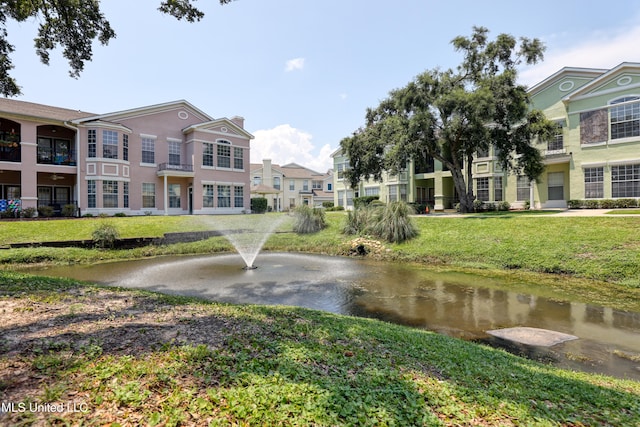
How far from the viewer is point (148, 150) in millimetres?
26750

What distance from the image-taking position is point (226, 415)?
251cm

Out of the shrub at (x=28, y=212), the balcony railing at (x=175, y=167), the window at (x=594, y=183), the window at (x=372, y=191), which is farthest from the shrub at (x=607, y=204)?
the shrub at (x=28, y=212)

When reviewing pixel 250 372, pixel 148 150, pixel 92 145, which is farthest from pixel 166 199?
pixel 250 372

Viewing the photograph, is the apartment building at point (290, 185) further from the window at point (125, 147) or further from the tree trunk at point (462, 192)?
the tree trunk at point (462, 192)

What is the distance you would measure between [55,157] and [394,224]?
2536 cm

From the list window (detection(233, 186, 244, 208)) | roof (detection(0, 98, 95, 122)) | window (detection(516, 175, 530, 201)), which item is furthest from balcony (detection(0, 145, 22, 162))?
window (detection(516, 175, 530, 201))

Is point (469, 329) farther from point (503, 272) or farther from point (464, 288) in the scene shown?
point (503, 272)

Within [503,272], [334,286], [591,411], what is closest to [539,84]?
[503,272]

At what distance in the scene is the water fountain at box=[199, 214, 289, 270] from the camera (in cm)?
1690

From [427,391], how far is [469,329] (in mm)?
4093

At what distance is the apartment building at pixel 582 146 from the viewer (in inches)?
850

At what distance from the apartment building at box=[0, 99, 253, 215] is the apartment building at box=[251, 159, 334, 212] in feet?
48.0

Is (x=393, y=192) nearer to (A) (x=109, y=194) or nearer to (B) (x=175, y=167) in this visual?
(B) (x=175, y=167)

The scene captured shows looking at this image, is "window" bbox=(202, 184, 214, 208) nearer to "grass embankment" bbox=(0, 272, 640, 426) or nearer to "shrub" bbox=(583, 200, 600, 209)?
"grass embankment" bbox=(0, 272, 640, 426)
